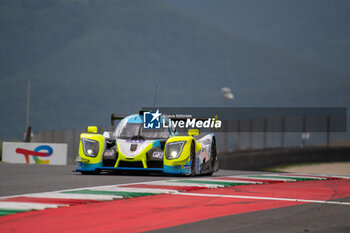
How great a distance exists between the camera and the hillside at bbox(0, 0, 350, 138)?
129250 millimetres

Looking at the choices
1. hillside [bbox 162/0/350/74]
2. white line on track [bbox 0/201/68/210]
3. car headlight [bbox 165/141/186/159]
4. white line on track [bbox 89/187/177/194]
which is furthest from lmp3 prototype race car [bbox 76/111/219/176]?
hillside [bbox 162/0/350/74]

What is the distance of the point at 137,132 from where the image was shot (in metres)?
14.5

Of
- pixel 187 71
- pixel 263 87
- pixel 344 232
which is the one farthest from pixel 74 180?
pixel 187 71

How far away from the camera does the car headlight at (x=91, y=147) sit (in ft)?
45.1

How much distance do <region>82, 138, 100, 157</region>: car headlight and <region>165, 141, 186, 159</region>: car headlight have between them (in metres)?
1.58

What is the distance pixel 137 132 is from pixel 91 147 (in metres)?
1.26

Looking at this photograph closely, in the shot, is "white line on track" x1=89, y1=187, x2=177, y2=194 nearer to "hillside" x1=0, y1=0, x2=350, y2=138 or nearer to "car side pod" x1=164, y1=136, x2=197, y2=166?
"car side pod" x1=164, y1=136, x2=197, y2=166

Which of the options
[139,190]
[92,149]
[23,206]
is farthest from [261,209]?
[92,149]

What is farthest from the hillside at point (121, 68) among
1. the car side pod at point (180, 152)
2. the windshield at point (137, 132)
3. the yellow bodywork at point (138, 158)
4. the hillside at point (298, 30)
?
the car side pod at point (180, 152)

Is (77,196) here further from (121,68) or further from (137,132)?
(121,68)

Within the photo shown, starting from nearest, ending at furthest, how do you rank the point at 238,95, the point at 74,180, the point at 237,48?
the point at 74,180 < the point at 238,95 < the point at 237,48

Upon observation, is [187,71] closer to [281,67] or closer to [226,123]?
[281,67]

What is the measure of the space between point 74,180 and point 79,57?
14736cm

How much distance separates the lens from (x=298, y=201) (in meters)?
8.96
